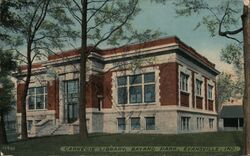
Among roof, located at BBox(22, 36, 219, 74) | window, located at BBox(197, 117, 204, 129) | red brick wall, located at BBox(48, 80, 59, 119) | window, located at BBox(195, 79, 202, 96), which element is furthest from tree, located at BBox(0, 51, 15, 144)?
window, located at BBox(197, 117, 204, 129)

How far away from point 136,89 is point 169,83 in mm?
3875

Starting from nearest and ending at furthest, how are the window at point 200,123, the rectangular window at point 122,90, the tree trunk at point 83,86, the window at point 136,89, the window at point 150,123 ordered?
the tree trunk at point 83,86, the window at point 150,123, the window at point 136,89, the rectangular window at point 122,90, the window at point 200,123

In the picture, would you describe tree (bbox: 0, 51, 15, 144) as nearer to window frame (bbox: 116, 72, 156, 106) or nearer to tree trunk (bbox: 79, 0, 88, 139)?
tree trunk (bbox: 79, 0, 88, 139)

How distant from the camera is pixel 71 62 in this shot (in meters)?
43.3

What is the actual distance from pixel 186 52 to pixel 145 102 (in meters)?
6.28

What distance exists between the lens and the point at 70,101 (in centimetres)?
4466

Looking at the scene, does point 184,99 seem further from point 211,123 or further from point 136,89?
point 211,123

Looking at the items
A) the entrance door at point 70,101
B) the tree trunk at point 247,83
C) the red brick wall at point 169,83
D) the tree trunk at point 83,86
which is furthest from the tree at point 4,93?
the tree trunk at point 247,83

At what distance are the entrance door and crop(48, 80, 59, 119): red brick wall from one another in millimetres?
→ 1259

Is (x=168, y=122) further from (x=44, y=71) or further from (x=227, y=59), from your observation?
(x=44, y=71)

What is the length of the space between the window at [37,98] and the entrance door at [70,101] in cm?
410

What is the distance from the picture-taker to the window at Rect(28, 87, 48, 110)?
158ft

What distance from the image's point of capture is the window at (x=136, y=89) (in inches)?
1571

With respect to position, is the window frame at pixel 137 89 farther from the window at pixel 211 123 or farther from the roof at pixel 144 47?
the window at pixel 211 123
